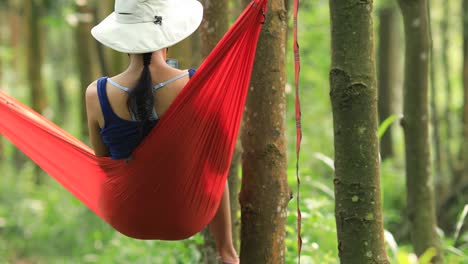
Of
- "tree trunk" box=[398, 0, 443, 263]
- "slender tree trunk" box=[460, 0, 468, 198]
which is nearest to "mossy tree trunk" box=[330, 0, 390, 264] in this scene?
"tree trunk" box=[398, 0, 443, 263]

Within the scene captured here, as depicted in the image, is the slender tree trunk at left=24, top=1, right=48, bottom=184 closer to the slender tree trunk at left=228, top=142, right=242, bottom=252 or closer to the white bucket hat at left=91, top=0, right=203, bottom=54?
the slender tree trunk at left=228, top=142, right=242, bottom=252

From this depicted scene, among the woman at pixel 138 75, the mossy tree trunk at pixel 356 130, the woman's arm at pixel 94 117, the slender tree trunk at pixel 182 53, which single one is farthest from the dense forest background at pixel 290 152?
the mossy tree trunk at pixel 356 130

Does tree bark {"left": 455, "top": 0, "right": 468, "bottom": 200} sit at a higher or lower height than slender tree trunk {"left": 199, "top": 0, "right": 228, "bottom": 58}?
lower

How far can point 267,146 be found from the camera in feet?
8.94

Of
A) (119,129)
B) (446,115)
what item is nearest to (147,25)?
(119,129)

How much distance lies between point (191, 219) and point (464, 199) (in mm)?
4632

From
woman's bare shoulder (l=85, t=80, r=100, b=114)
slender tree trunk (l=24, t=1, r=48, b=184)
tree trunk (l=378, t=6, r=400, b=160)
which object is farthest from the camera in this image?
slender tree trunk (l=24, t=1, r=48, b=184)

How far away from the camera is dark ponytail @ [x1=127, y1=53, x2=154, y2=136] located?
2.51 metres

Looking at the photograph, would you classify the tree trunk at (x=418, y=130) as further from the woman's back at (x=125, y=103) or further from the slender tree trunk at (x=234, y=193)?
the woman's back at (x=125, y=103)

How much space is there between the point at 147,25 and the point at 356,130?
0.90m

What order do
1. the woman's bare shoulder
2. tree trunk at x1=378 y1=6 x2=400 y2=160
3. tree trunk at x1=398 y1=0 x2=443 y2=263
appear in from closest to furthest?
the woman's bare shoulder → tree trunk at x1=398 y1=0 x2=443 y2=263 → tree trunk at x1=378 y1=6 x2=400 y2=160

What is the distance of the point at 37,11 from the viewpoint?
9.23 meters

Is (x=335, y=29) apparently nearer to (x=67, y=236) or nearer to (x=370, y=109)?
(x=370, y=109)

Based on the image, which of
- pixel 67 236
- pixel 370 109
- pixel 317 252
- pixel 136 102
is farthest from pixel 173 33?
pixel 67 236
